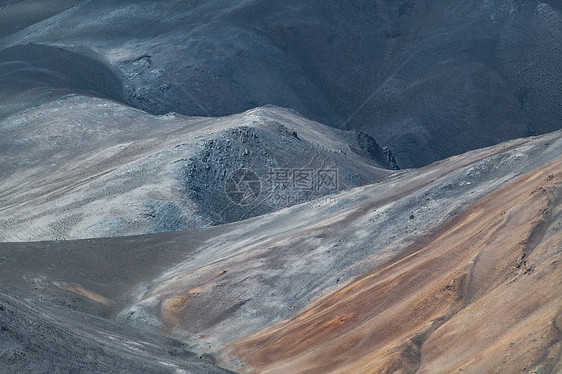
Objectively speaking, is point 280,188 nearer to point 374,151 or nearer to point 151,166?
point 151,166

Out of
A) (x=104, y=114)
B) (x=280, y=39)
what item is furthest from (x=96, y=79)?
(x=280, y=39)

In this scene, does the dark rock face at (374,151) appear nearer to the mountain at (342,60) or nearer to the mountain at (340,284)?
the mountain at (342,60)

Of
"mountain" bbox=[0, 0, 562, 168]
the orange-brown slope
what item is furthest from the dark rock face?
the orange-brown slope

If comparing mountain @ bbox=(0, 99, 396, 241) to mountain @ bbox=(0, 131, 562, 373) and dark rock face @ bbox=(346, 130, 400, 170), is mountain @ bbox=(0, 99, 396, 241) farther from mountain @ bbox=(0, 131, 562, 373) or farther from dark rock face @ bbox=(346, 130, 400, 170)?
mountain @ bbox=(0, 131, 562, 373)

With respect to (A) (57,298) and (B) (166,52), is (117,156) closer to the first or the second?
(A) (57,298)

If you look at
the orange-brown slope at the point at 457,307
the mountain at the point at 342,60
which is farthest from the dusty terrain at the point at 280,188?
the mountain at the point at 342,60

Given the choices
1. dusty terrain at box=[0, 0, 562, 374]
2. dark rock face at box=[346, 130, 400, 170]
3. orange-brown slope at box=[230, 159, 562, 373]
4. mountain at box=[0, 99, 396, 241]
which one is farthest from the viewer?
dark rock face at box=[346, 130, 400, 170]
